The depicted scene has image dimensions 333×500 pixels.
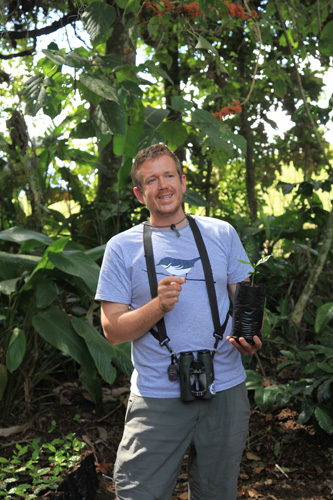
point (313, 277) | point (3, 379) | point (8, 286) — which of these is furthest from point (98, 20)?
point (313, 277)

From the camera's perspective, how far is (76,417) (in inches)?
136

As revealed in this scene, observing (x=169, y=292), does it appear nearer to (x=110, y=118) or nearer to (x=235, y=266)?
(x=235, y=266)

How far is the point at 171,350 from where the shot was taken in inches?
71.9

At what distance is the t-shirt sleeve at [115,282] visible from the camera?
1.88 metres

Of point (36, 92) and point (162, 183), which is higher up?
point (36, 92)

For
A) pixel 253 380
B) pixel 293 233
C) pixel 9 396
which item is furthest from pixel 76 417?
pixel 293 233

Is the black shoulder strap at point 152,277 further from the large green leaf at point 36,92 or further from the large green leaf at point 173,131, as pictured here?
the large green leaf at point 173,131

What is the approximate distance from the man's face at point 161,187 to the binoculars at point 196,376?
1.61 feet

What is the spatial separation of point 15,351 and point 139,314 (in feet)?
5.43

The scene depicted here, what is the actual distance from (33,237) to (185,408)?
5.99 feet

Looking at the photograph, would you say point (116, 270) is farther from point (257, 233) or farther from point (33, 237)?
point (257, 233)

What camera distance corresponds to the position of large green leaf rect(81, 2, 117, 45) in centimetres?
239

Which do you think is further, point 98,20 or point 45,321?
point 45,321

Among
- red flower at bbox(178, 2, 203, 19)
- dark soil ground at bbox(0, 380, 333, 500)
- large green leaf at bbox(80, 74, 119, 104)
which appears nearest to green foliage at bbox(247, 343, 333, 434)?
dark soil ground at bbox(0, 380, 333, 500)
